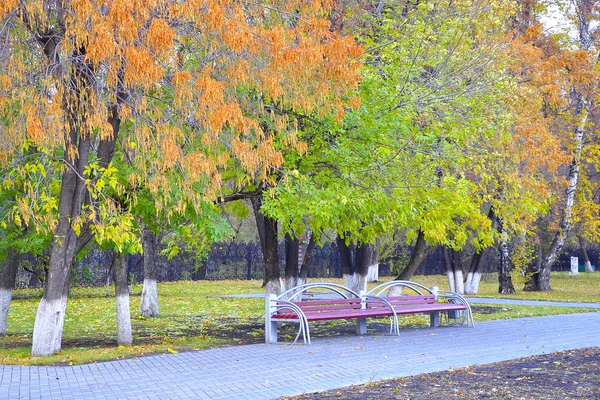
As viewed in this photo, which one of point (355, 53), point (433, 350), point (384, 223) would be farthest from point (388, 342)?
point (355, 53)

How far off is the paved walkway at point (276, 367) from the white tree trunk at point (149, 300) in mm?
6715

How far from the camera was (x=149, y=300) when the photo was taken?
58.8ft

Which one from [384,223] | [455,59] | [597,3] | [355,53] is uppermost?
[597,3]

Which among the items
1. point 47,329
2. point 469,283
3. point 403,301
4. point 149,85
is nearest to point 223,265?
point 469,283

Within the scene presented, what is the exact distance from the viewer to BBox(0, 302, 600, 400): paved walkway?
25.3ft

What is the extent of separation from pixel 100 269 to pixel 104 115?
72.6 ft

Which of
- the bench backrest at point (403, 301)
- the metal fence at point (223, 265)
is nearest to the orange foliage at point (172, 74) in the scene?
the bench backrest at point (403, 301)

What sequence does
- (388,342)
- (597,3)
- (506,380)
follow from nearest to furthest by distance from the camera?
(506,380), (388,342), (597,3)

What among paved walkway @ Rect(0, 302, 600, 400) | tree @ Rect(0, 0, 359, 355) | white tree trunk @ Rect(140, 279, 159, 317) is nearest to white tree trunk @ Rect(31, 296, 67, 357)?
tree @ Rect(0, 0, 359, 355)

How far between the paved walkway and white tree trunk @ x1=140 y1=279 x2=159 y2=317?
6.72m

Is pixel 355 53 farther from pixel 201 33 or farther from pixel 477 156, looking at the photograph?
pixel 477 156

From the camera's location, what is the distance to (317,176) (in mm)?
12562

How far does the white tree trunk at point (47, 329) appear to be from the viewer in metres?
10.5

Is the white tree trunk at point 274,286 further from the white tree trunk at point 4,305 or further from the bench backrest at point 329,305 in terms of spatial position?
the white tree trunk at point 4,305
